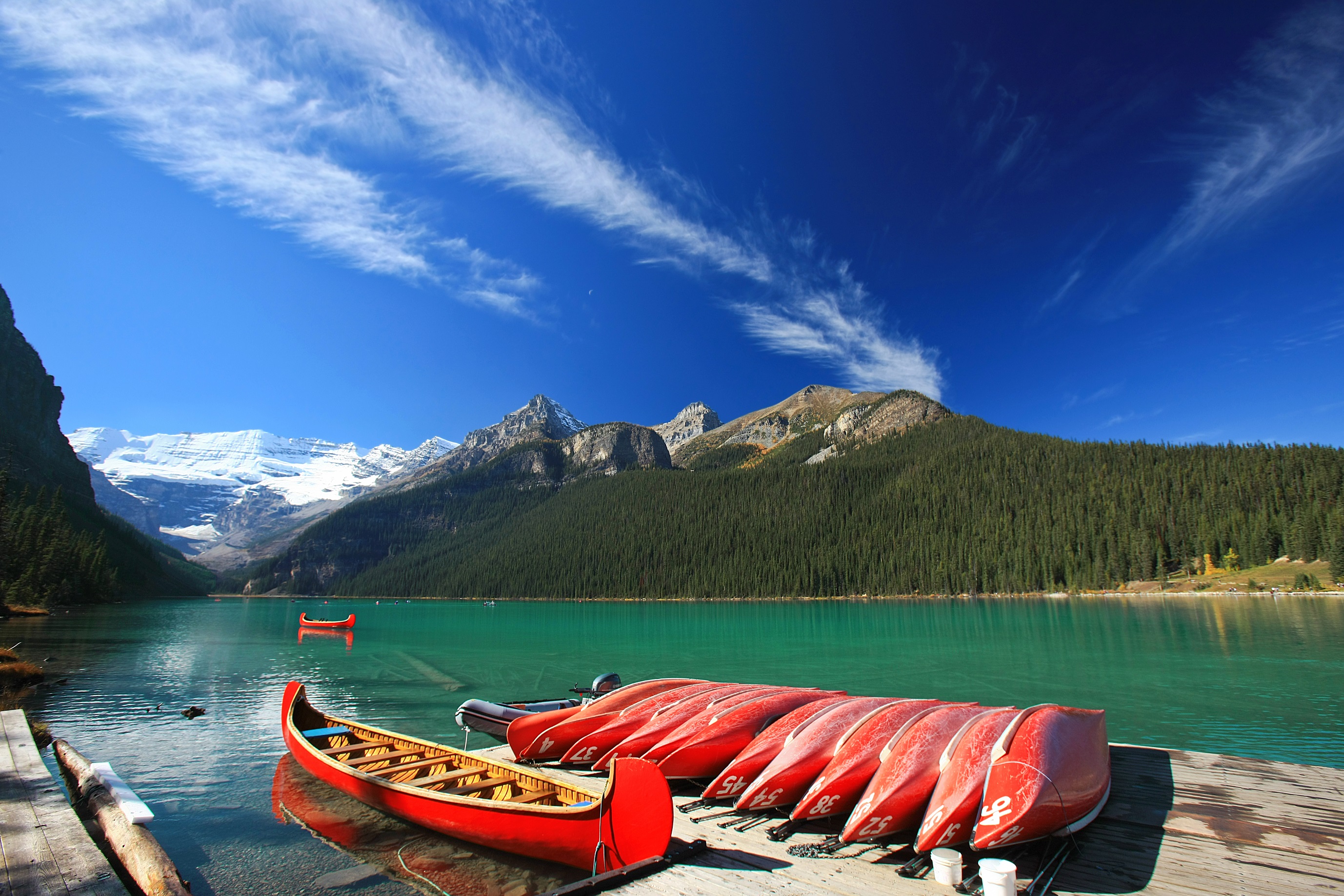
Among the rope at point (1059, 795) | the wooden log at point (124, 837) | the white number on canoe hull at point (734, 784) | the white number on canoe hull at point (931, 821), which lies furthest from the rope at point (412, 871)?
the rope at point (1059, 795)

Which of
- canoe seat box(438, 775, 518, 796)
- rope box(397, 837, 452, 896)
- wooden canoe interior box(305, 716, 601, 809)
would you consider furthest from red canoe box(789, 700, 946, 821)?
rope box(397, 837, 452, 896)

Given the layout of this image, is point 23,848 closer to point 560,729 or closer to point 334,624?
point 560,729

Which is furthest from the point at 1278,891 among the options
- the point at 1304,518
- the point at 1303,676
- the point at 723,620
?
the point at 1304,518

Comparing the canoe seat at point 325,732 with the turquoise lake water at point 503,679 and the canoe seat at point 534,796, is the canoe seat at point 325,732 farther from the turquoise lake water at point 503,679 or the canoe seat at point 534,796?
the canoe seat at point 534,796

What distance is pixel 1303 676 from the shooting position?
25078 millimetres

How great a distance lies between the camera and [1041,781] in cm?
693

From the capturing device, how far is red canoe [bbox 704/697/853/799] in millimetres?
9117

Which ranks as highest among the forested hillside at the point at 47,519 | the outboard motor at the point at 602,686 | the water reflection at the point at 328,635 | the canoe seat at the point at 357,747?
the forested hillside at the point at 47,519

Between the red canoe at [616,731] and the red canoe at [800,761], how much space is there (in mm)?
3425

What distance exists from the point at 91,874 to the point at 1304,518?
117m

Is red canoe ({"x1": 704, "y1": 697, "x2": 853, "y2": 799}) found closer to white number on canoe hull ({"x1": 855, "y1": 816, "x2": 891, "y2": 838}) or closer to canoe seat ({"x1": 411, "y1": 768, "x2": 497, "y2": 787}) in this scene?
white number on canoe hull ({"x1": 855, "y1": 816, "x2": 891, "y2": 838})


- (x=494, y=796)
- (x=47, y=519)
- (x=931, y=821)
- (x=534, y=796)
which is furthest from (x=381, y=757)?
(x=47, y=519)

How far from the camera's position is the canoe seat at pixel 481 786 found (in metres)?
9.55

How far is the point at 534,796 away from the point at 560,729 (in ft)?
10.0
